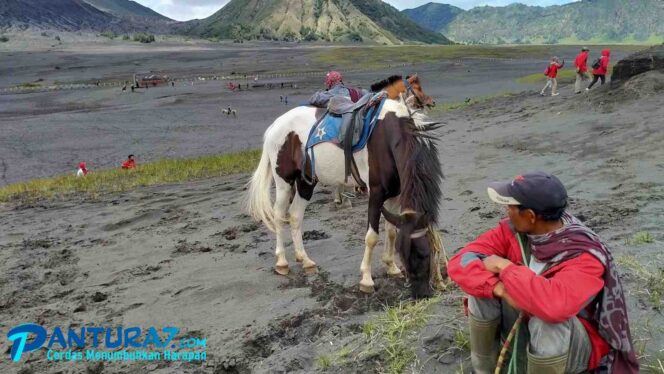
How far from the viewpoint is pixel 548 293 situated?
261 cm

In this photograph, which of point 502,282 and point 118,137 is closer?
point 502,282

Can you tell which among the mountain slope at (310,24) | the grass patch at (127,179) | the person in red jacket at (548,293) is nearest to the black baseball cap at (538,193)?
the person in red jacket at (548,293)

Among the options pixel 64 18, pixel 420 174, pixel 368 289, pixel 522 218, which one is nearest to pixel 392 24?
pixel 64 18

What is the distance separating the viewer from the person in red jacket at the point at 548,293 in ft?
8.76

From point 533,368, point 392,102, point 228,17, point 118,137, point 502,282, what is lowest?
point 118,137

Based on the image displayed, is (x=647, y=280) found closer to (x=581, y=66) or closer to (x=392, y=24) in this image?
(x=581, y=66)

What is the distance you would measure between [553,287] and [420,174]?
7.74 feet

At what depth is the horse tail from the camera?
7078 millimetres

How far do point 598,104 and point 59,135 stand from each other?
2281 cm

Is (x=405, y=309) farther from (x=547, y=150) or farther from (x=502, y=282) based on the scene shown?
(x=547, y=150)

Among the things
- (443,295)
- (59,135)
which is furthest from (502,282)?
(59,135)

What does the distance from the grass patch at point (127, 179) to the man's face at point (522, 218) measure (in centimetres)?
1067

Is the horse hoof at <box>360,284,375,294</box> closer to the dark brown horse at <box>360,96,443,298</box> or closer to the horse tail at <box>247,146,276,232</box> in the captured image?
the dark brown horse at <box>360,96,443,298</box>

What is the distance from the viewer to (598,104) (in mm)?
14555
